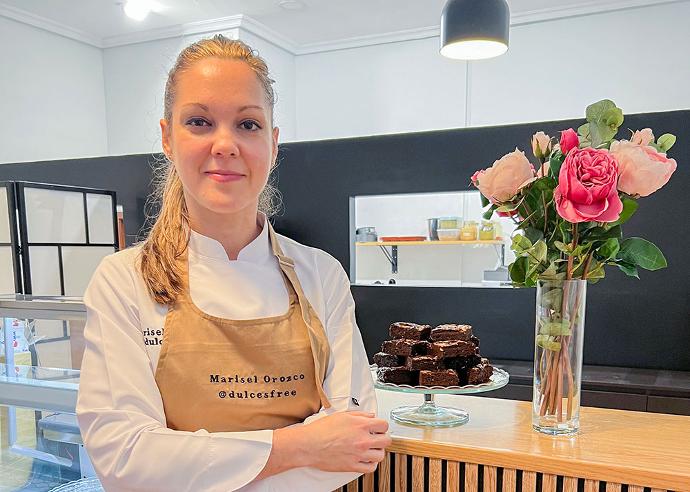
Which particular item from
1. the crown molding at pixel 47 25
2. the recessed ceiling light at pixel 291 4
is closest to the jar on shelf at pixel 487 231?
the recessed ceiling light at pixel 291 4

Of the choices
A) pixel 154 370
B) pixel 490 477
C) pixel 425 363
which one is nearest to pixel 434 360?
pixel 425 363

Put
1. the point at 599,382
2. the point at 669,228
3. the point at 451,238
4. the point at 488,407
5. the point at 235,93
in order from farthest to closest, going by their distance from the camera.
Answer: the point at 451,238 < the point at 669,228 < the point at 599,382 < the point at 488,407 < the point at 235,93

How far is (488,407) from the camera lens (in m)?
1.40

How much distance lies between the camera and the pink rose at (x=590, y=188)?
1.05m

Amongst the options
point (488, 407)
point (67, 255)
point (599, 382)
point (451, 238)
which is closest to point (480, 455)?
point (488, 407)

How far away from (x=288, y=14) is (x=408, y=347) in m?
4.57

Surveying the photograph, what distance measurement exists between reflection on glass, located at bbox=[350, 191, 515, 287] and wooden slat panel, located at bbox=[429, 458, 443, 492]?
12.7 feet

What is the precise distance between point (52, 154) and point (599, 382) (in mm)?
5063

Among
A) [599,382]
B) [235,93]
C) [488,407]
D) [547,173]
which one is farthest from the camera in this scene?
[599,382]

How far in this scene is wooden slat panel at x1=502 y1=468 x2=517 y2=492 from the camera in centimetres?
111

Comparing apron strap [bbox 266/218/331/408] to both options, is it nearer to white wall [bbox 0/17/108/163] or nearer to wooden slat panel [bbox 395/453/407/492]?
wooden slat panel [bbox 395/453/407/492]

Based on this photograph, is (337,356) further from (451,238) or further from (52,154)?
(52,154)

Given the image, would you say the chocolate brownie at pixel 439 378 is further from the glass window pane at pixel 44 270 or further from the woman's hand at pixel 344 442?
the glass window pane at pixel 44 270

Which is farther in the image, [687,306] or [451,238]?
[451,238]
